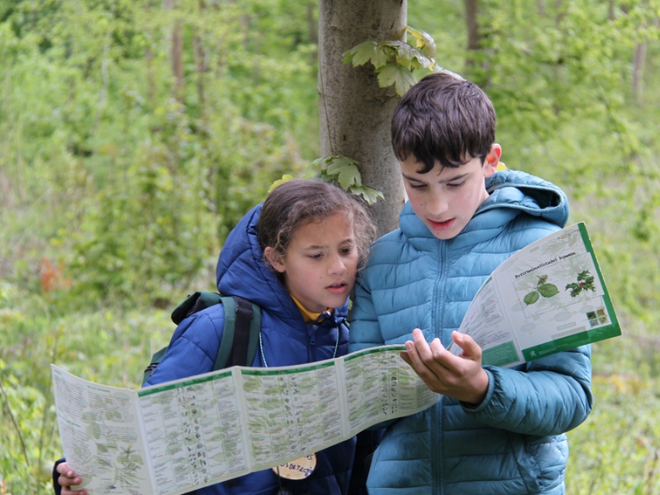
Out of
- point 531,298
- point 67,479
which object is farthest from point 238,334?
point 531,298

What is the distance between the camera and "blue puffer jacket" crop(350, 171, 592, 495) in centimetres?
154

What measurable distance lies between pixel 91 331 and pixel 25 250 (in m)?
2.25

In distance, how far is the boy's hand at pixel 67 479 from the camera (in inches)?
63.5

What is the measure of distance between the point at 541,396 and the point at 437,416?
0.30 metres

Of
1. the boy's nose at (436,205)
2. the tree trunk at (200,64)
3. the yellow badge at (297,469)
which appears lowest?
the yellow badge at (297,469)

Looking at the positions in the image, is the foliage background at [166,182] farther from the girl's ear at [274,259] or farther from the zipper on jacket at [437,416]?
the zipper on jacket at [437,416]

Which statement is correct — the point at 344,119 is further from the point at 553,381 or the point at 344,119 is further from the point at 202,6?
the point at 202,6

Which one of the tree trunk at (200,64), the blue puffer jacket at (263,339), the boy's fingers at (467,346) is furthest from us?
the tree trunk at (200,64)

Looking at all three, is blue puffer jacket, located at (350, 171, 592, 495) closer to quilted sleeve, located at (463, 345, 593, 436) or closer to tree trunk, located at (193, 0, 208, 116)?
quilted sleeve, located at (463, 345, 593, 436)

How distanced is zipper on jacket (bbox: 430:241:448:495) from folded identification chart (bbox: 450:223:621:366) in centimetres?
12

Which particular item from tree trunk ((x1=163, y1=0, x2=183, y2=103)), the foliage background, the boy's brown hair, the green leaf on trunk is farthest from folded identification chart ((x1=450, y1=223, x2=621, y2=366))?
tree trunk ((x1=163, y1=0, x2=183, y2=103))

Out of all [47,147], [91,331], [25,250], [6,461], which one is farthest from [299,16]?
[6,461]

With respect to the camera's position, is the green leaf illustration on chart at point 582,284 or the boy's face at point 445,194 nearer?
the green leaf illustration on chart at point 582,284

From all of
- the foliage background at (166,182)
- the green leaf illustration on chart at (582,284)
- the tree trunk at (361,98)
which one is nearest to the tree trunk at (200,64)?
the foliage background at (166,182)
